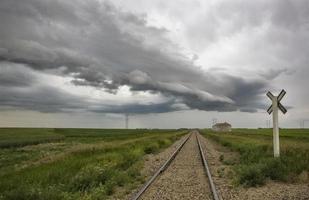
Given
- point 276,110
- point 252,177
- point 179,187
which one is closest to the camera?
point 179,187

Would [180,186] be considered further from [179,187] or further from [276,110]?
[276,110]

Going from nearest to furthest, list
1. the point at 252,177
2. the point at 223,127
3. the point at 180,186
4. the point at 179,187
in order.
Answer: the point at 179,187 → the point at 180,186 → the point at 252,177 → the point at 223,127

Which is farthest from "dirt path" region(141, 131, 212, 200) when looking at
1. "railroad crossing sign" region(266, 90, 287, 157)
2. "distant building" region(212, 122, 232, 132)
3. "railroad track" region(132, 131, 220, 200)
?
"distant building" region(212, 122, 232, 132)

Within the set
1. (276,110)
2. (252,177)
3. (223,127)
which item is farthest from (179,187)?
(223,127)

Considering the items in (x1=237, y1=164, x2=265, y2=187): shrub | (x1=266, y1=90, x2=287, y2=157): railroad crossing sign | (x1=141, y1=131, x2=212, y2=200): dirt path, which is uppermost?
(x1=266, y1=90, x2=287, y2=157): railroad crossing sign

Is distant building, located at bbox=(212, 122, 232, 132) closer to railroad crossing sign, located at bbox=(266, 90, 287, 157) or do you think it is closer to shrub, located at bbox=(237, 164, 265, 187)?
railroad crossing sign, located at bbox=(266, 90, 287, 157)

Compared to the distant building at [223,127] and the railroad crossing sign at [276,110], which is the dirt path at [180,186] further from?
the distant building at [223,127]

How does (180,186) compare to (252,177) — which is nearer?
(180,186)

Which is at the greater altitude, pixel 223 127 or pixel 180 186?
pixel 223 127

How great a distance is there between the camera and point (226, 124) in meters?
150

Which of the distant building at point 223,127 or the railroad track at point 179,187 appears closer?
the railroad track at point 179,187

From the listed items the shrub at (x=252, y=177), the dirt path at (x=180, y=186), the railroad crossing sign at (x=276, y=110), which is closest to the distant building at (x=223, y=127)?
the railroad crossing sign at (x=276, y=110)

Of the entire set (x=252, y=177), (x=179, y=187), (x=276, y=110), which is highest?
(x=276, y=110)

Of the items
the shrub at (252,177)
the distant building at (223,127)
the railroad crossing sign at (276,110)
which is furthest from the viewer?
the distant building at (223,127)
